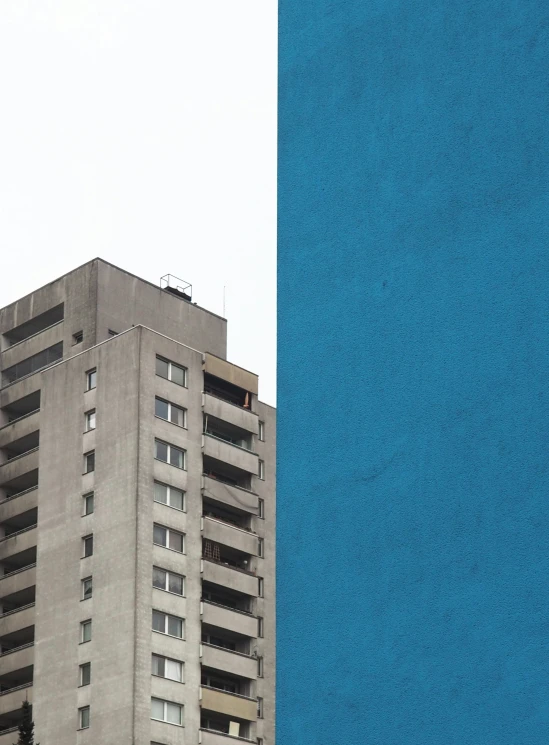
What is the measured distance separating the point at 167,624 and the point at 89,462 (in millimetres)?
9586

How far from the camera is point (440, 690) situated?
34.1 ft

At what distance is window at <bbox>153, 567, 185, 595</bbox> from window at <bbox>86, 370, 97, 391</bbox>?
10820mm

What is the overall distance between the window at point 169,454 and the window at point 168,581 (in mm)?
5757

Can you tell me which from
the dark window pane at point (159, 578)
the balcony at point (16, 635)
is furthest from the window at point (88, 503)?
the balcony at point (16, 635)

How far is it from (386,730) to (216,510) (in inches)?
2592

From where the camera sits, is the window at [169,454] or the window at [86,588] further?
the window at [169,454]

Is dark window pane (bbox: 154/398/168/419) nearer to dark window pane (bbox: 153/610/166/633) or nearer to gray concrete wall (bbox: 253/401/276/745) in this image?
gray concrete wall (bbox: 253/401/276/745)

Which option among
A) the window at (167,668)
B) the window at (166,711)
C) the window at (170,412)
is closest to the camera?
the window at (166,711)

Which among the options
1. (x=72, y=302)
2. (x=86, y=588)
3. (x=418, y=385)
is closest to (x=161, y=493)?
(x=86, y=588)

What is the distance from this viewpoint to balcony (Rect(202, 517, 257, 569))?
240 ft

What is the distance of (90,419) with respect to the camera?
74.0 metres

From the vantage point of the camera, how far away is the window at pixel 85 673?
6806cm

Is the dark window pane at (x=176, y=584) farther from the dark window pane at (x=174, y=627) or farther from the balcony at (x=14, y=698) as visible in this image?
the balcony at (x=14, y=698)

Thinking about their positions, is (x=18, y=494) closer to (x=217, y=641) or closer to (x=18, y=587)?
(x=18, y=587)
